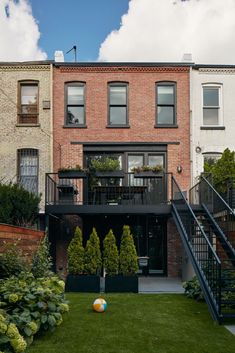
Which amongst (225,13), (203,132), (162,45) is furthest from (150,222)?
(162,45)

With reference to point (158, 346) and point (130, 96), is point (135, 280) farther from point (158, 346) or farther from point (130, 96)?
point (130, 96)

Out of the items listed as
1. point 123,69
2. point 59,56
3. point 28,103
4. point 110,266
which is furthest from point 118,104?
point 110,266

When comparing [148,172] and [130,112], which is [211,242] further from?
[130,112]

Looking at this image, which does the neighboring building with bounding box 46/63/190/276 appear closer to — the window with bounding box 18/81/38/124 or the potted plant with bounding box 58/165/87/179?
the window with bounding box 18/81/38/124

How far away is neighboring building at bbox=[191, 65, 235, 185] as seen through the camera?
656 inches

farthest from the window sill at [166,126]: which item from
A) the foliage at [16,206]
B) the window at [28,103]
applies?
the foliage at [16,206]

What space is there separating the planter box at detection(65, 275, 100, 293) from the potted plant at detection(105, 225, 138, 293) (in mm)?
284

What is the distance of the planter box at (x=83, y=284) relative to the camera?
11.3 metres

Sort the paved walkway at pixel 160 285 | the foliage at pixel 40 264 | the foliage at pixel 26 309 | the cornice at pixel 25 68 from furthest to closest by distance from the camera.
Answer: the cornice at pixel 25 68
the paved walkway at pixel 160 285
the foliage at pixel 40 264
the foliage at pixel 26 309

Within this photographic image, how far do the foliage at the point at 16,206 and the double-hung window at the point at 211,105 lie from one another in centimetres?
747

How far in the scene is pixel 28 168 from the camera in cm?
1675

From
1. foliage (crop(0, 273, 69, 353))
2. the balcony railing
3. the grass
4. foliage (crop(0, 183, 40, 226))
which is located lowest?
the grass

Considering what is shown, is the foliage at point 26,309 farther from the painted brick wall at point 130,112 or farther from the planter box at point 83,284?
the painted brick wall at point 130,112

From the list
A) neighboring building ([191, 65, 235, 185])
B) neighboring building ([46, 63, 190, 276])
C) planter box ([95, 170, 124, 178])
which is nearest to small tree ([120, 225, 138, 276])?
planter box ([95, 170, 124, 178])
